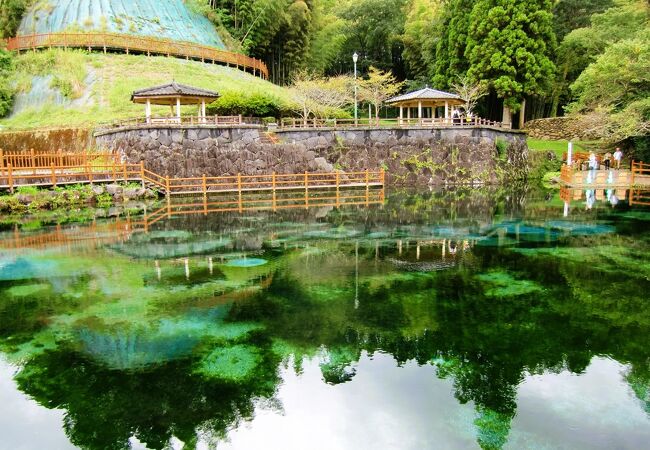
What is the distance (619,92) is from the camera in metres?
26.5

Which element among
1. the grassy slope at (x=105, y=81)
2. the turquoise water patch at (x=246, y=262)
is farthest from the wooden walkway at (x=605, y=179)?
the turquoise water patch at (x=246, y=262)

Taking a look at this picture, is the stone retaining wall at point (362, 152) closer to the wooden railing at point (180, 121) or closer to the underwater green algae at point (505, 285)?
the wooden railing at point (180, 121)

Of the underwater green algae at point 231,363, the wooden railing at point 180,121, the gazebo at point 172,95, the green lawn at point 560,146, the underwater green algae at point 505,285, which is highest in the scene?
the gazebo at point 172,95

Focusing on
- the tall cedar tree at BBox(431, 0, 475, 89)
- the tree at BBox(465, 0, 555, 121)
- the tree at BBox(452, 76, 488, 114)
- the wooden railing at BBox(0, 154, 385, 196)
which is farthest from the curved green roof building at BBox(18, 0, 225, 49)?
the tree at BBox(465, 0, 555, 121)

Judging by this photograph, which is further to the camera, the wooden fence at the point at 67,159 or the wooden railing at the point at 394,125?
the wooden railing at the point at 394,125

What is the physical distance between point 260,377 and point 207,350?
1.15 meters

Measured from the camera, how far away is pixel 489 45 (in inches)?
1336

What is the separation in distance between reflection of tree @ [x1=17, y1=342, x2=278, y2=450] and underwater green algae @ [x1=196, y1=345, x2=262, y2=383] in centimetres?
14

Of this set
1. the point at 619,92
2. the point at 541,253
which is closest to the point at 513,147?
the point at 619,92

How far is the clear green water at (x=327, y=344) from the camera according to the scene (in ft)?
18.8

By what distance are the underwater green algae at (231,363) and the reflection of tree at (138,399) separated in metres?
0.14

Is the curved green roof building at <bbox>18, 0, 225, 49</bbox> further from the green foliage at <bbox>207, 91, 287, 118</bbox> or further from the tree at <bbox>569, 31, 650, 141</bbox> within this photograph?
the tree at <bbox>569, 31, 650, 141</bbox>

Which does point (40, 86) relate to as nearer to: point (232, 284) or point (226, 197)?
point (226, 197)

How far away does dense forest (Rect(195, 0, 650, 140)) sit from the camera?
85.6ft
